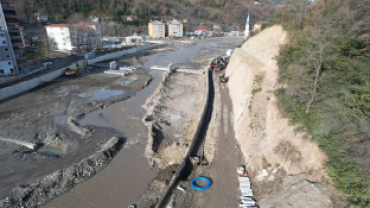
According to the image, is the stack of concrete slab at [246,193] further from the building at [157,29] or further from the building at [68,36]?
the building at [157,29]

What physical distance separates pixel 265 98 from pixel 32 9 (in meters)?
101

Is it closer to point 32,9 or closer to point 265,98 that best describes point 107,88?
point 265,98

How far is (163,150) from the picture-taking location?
15648mm

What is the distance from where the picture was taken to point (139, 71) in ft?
130

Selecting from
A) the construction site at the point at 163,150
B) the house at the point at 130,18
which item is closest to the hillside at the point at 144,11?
the house at the point at 130,18

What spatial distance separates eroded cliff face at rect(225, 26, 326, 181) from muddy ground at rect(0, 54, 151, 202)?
35.2 feet

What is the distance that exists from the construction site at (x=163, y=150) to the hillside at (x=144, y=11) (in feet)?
244

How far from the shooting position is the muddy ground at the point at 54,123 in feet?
45.1

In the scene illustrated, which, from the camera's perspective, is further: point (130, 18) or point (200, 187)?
point (130, 18)

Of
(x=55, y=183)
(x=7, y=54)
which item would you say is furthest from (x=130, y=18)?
(x=55, y=183)

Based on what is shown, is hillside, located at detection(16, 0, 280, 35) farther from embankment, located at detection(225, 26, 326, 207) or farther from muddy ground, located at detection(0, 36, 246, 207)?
embankment, located at detection(225, 26, 326, 207)

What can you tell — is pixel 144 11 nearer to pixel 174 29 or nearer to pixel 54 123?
pixel 174 29

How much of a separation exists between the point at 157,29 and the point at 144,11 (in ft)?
86.7

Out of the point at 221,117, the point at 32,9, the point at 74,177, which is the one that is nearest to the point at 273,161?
the point at 221,117
